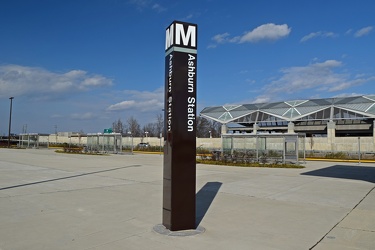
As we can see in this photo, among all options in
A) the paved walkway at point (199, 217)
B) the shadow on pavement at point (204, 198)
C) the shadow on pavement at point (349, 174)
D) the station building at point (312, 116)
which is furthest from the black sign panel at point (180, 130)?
the station building at point (312, 116)

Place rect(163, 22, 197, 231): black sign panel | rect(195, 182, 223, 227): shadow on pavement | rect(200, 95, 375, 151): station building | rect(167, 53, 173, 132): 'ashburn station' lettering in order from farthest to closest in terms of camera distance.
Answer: rect(200, 95, 375, 151): station building → rect(195, 182, 223, 227): shadow on pavement → rect(167, 53, 173, 132): 'ashburn station' lettering → rect(163, 22, 197, 231): black sign panel

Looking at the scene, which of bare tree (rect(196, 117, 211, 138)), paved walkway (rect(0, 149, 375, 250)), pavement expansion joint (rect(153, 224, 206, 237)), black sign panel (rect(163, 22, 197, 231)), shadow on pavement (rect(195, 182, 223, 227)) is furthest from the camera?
bare tree (rect(196, 117, 211, 138))

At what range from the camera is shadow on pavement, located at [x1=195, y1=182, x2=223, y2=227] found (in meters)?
7.42

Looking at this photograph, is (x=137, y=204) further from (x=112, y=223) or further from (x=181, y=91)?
(x=181, y=91)

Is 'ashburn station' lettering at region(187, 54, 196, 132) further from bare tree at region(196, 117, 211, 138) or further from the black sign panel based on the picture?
bare tree at region(196, 117, 211, 138)

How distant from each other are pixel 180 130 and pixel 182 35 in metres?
1.89

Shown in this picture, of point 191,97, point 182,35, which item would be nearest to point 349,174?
point 191,97

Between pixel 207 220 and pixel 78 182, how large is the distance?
7493 mm

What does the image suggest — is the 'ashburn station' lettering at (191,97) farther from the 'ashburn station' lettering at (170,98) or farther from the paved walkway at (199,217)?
the paved walkway at (199,217)

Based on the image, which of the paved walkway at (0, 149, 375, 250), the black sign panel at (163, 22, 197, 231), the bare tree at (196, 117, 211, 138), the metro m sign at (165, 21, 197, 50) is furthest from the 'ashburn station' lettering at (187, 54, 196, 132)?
the bare tree at (196, 117, 211, 138)

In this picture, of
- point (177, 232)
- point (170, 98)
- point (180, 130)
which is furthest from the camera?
point (170, 98)

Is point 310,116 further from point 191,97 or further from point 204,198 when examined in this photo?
point 191,97

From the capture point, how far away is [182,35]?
248 inches

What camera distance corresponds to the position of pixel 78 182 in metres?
12.7
